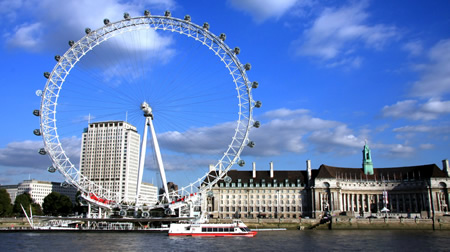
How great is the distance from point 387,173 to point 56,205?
343 ft

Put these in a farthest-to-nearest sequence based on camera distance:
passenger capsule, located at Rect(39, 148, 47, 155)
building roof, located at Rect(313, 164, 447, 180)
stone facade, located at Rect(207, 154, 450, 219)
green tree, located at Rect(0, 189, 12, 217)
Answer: green tree, located at Rect(0, 189, 12, 217), building roof, located at Rect(313, 164, 447, 180), stone facade, located at Rect(207, 154, 450, 219), passenger capsule, located at Rect(39, 148, 47, 155)

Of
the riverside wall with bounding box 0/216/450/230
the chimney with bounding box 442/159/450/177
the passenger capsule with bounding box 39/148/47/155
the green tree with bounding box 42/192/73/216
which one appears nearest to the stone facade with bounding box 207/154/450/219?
the chimney with bounding box 442/159/450/177

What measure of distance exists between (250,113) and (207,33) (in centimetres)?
1476

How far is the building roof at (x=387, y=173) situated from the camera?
12375cm

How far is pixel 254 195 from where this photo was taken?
128125 mm

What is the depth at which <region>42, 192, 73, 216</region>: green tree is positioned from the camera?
13088cm

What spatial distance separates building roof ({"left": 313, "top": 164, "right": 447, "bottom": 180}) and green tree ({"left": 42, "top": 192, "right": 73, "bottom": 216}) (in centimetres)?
7836

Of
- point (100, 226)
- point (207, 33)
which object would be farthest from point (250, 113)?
point (100, 226)

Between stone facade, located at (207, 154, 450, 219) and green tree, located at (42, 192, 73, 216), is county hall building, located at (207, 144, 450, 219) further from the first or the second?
green tree, located at (42, 192, 73, 216)

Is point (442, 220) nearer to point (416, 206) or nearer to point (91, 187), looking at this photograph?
point (416, 206)

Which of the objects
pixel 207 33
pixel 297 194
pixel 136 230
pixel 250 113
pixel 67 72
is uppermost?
pixel 207 33

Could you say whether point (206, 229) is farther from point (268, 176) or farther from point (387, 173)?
point (387, 173)

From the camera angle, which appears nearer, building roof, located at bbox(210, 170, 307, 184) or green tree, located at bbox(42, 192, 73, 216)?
building roof, located at bbox(210, 170, 307, 184)

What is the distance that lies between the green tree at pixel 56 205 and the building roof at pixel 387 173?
257 feet
